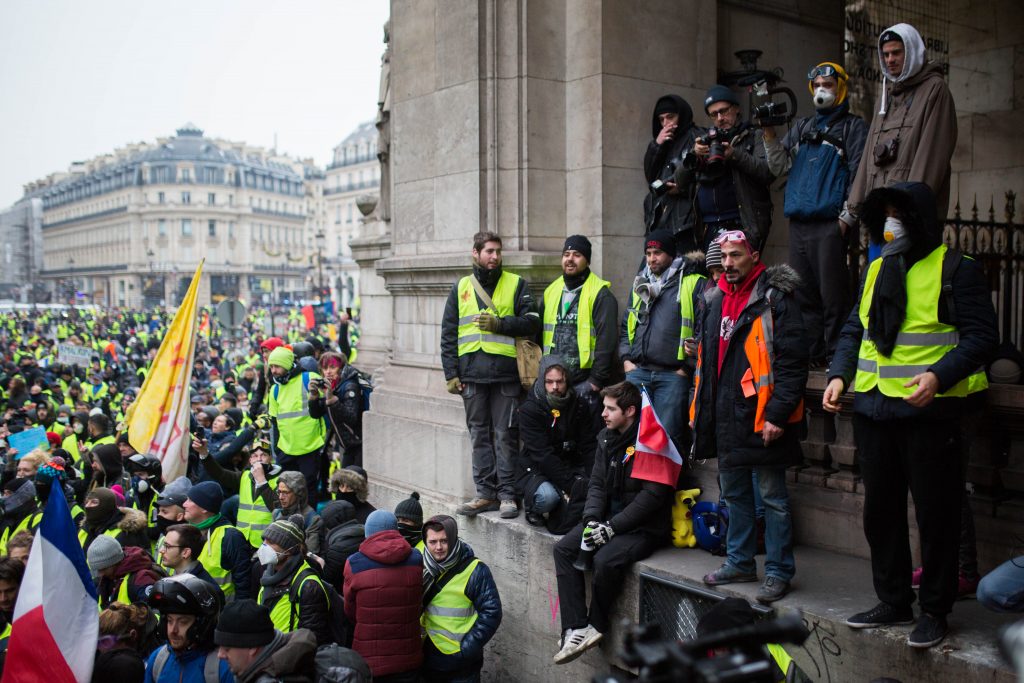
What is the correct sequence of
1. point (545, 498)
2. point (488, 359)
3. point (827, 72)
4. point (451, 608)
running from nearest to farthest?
point (827, 72), point (451, 608), point (545, 498), point (488, 359)

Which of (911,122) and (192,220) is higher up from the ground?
(192,220)

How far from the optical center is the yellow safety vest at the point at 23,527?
843cm

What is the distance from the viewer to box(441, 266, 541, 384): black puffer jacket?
7824 mm

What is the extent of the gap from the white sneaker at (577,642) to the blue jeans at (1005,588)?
2.66m

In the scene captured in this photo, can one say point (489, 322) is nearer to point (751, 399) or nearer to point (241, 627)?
point (751, 399)

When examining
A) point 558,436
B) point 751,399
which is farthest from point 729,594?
point 558,436

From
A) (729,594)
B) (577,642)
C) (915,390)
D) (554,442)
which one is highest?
(915,390)

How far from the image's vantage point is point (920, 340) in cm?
470

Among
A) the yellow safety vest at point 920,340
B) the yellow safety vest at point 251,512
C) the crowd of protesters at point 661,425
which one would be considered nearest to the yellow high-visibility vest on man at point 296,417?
the crowd of protesters at point 661,425

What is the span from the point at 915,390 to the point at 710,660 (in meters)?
2.70

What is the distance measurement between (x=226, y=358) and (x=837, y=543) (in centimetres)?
2526

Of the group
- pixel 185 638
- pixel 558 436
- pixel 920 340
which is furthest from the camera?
pixel 558 436

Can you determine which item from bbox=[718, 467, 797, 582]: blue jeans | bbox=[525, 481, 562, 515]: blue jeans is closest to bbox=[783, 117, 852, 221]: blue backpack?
bbox=[718, 467, 797, 582]: blue jeans

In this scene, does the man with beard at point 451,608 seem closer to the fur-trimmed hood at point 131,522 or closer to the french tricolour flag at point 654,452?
the french tricolour flag at point 654,452
